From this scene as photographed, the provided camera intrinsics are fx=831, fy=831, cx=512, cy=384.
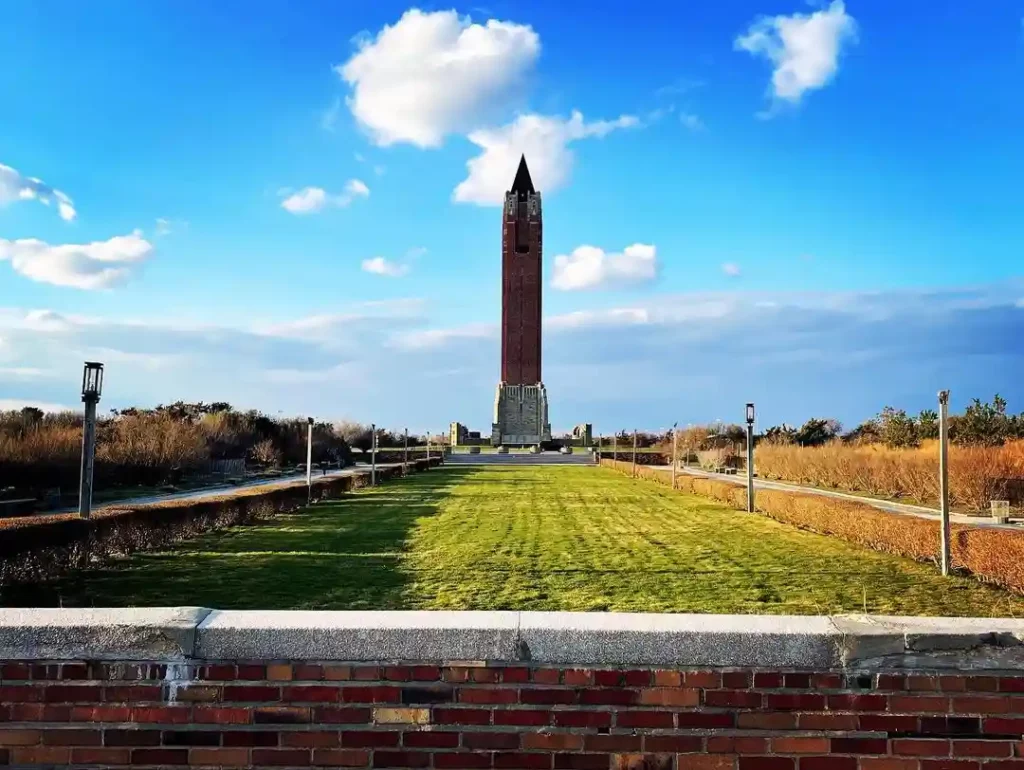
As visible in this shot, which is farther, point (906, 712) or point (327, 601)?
point (327, 601)

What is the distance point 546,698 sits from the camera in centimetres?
254

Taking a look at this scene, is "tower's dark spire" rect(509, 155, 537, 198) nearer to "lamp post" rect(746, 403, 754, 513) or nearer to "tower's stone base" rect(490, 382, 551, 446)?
"tower's stone base" rect(490, 382, 551, 446)

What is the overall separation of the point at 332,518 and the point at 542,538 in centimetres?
493

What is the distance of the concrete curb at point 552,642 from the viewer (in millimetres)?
2525

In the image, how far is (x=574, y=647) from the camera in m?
2.53

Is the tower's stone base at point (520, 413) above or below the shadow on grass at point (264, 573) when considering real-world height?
above

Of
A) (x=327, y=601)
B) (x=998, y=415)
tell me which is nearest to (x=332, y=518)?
(x=327, y=601)

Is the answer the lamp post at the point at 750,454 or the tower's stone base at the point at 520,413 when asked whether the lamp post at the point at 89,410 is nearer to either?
the lamp post at the point at 750,454

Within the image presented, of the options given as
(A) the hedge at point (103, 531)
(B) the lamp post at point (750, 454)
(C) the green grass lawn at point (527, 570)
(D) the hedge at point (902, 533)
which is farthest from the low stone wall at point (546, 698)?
(B) the lamp post at point (750, 454)

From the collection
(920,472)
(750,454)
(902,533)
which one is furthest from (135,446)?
(920,472)

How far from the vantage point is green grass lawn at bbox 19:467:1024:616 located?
311 inches

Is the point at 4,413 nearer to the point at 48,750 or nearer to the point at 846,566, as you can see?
the point at 846,566

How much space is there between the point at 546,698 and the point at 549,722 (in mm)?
70

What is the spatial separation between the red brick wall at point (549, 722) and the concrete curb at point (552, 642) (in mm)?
48
